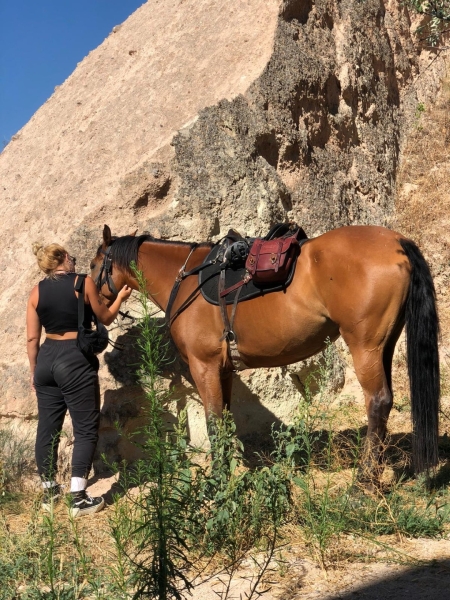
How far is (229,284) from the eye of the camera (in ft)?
17.3

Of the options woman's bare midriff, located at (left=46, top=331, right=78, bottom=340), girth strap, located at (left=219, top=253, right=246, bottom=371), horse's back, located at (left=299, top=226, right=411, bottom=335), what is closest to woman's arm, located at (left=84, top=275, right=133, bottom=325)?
woman's bare midriff, located at (left=46, top=331, right=78, bottom=340)

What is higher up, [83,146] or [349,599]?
[83,146]

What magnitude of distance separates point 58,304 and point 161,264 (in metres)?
1.03

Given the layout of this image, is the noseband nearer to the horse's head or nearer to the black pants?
the horse's head

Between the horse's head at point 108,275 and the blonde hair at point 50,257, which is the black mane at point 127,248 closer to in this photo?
the horse's head at point 108,275

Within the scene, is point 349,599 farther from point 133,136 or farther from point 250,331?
point 133,136

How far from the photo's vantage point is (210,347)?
538 cm

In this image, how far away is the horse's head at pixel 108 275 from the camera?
5.83m

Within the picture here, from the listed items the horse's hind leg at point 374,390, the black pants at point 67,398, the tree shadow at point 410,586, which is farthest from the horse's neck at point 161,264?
the tree shadow at point 410,586

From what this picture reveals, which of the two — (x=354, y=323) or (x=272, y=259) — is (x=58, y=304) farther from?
(x=354, y=323)

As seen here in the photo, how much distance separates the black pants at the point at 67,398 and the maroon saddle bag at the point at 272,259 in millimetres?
1490

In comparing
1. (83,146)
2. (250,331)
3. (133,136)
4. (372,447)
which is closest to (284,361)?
(250,331)

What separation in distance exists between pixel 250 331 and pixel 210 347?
38cm

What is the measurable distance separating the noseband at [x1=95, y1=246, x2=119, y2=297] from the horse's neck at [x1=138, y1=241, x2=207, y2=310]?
0.28 m
